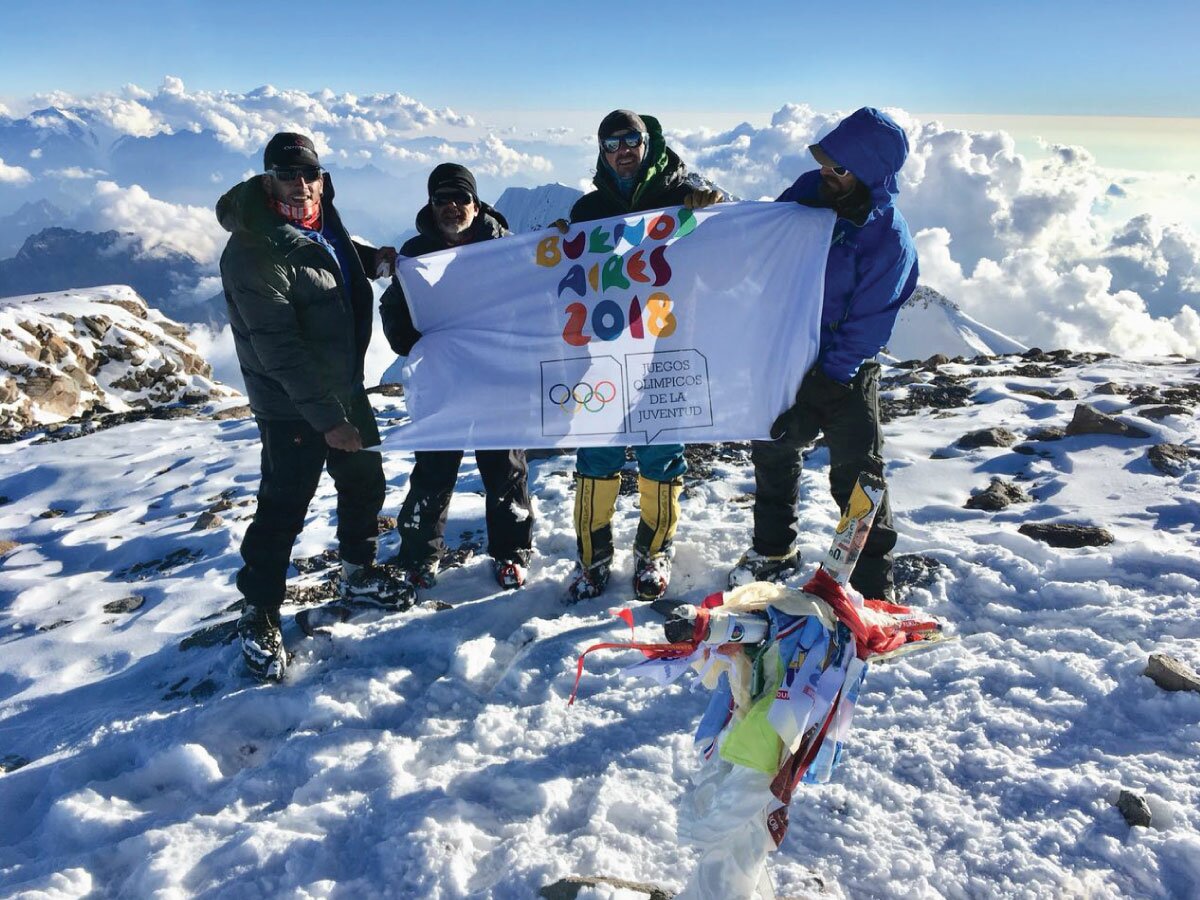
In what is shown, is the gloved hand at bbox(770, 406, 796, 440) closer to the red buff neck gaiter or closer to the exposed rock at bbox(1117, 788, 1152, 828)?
the exposed rock at bbox(1117, 788, 1152, 828)

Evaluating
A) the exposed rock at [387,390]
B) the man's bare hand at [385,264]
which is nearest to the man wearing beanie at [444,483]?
the man's bare hand at [385,264]

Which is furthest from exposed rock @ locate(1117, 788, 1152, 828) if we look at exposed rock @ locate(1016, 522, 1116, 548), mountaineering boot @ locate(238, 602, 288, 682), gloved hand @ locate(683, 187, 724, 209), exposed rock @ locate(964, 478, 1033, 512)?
mountaineering boot @ locate(238, 602, 288, 682)

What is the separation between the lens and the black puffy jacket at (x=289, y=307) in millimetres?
3777

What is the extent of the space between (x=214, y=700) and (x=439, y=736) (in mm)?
1428

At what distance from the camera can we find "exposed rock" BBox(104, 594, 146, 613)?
5.70 meters

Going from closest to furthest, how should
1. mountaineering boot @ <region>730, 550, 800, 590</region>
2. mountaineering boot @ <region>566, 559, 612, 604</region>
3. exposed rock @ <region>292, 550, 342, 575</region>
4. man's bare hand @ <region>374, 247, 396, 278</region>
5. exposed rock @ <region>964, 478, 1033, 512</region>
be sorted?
1. man's bare hand @ <region>374, 247, 396, 278</region>
2. mountaineering boot @ <region>730, 550, 800, 590</region>
3. mountaineering boot @ <region>566, 559, 612, 604</region>
4. exposed rock @ <region>964, 478, 1033, 512</region>
5. exposed rock @ <region>292, 550, 342, 575</region>

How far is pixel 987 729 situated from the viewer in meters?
3.31

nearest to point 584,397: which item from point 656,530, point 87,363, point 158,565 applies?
point 656,530

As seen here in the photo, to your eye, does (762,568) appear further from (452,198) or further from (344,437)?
(452,198)

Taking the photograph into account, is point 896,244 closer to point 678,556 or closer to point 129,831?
point 678,556

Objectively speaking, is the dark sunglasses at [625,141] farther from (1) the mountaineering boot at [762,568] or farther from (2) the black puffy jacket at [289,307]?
(1) the mountaineering boot at [762,568]

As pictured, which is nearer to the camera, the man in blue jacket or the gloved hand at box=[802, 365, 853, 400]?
the man in blue jacket

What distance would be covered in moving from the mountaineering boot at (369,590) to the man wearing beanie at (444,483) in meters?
0.17

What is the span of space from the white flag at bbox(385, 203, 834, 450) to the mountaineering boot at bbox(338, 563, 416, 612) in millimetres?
1085
